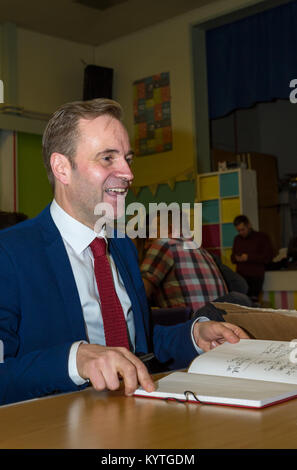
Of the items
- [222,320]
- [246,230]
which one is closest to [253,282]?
[246,230]

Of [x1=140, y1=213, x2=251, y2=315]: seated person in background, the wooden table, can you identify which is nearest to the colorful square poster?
[x1=140, y1=213, x2=251, y2=315]: seated person in background

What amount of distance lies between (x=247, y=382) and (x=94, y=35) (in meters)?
8.11

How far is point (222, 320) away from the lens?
1.53 meters

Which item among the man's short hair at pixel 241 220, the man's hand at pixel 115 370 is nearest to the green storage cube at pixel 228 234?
the man's short hair at pixel 241 220

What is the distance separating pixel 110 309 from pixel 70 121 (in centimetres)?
51

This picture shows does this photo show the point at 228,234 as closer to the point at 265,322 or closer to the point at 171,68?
the point at 171,68

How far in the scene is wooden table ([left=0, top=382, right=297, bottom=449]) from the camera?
2.56 ft

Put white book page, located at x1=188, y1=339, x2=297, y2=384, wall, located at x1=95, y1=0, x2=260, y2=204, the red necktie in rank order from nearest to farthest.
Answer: white book page, located at x1=188, y1=339, x2=297, y2=384 < the red necktie < wall, located at x1=95, y1=0, x2=260, y2=204

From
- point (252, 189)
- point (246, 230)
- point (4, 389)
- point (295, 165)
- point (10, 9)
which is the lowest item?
point (4, 389)

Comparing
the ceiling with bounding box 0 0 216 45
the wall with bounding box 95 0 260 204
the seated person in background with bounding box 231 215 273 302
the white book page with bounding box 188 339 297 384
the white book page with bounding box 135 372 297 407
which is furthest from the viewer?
the wall with bounding box 95 0 260 204

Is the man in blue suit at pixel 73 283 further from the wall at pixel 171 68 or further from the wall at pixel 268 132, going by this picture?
the wall at pixel 268 132

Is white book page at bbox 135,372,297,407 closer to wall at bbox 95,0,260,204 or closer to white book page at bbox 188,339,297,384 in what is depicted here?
white book page at bbox 188,339,297,384

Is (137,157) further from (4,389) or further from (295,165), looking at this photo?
(4,389)

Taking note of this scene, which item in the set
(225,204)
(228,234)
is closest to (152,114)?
(225,204)
